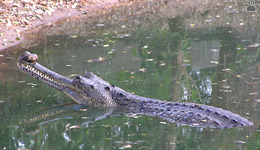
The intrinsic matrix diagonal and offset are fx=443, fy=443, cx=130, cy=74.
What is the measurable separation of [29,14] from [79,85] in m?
7.17

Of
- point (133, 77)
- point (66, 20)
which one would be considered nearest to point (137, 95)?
point (133, 77)

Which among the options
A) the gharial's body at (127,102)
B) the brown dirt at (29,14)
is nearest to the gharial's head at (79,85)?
the gharial's body at (127,102)

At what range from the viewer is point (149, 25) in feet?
48.8

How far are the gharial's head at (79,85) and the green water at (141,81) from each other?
24cm

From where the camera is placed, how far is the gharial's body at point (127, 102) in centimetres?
710

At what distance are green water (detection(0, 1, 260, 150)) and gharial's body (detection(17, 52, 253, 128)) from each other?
184mm

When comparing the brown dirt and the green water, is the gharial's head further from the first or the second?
the brown dirt

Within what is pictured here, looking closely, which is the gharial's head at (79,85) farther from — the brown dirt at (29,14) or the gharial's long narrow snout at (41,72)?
the brown dirt at (29,14)

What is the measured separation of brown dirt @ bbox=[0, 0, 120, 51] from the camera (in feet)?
43.1

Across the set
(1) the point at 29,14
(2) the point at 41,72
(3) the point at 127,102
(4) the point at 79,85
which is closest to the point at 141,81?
(3) the point at 127,102

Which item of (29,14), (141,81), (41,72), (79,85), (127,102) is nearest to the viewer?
(127,102)

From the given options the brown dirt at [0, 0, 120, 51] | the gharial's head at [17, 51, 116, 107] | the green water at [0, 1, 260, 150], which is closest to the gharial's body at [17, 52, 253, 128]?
the gharial's head at [17, 51, 116, 107]

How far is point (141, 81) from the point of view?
968cm

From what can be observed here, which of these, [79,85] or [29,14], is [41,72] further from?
[29,14]
